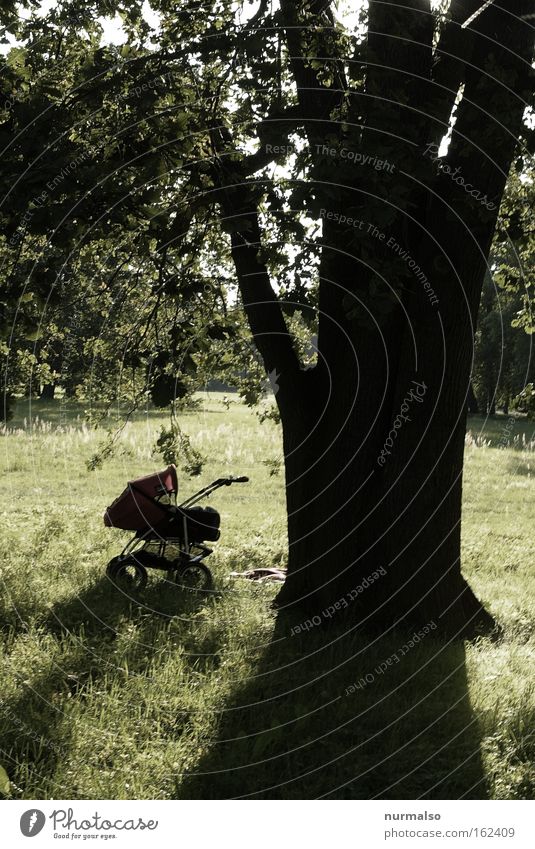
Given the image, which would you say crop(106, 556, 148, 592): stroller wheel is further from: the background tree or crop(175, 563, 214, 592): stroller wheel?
the background tree

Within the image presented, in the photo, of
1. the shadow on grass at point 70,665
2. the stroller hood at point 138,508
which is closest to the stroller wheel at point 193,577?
the shadow on grass at point 70,665

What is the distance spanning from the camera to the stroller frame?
8633 millimetres

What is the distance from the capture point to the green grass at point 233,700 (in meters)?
5.20

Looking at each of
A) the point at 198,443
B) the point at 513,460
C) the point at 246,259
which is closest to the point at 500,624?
the point at 246,259

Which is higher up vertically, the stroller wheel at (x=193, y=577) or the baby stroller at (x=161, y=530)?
the baby stroller at (x=161, y=530)

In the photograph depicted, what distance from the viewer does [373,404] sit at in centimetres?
749

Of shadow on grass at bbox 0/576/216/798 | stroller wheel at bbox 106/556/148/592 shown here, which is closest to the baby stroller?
stroller wheel at bbox 106/556/148/592

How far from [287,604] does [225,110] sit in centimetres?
478

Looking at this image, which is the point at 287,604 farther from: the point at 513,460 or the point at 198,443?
the point at 513,460

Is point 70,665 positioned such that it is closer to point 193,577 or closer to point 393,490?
point 193,577
